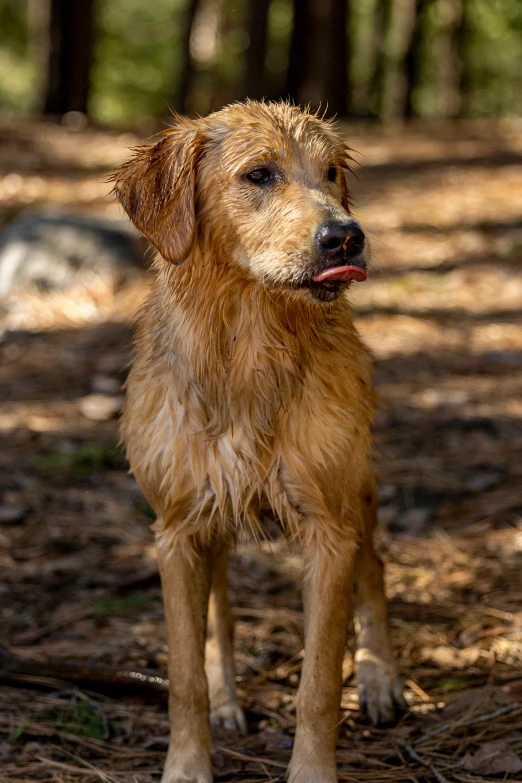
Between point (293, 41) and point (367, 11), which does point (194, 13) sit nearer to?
point (293, 41)

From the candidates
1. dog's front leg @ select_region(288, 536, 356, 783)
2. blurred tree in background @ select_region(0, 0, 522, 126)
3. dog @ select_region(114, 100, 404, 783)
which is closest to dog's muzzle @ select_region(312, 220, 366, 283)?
dog @ select_region(114, 100, 404, 783)

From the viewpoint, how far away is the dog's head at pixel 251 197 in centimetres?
296

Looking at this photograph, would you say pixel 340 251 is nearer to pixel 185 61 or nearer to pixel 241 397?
pixel 241 397

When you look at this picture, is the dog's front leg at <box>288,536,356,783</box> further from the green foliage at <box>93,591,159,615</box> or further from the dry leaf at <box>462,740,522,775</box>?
the green foliage at <box>93,591,159,615</box>

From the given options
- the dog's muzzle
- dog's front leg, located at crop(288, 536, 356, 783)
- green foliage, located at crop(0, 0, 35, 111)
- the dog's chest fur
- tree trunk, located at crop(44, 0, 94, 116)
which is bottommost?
dog's front leg, located at crop(288, 536, 356, 783)

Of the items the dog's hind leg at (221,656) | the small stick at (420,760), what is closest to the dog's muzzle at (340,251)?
the dog's hind leg at (221,656)

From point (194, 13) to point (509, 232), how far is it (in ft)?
48.2

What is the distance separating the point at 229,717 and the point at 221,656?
0.22 meters

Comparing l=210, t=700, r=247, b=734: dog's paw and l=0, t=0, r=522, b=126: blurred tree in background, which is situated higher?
l=0, t=0, r=522, b=126: blurred tree in background

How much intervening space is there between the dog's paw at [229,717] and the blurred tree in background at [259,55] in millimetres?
12591

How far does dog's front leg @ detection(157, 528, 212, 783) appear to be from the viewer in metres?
3.23

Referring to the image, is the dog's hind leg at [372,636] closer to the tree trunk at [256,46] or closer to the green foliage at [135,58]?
the tree trunk at [256,46]

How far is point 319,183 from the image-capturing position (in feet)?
10.5

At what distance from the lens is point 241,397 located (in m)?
3.22
